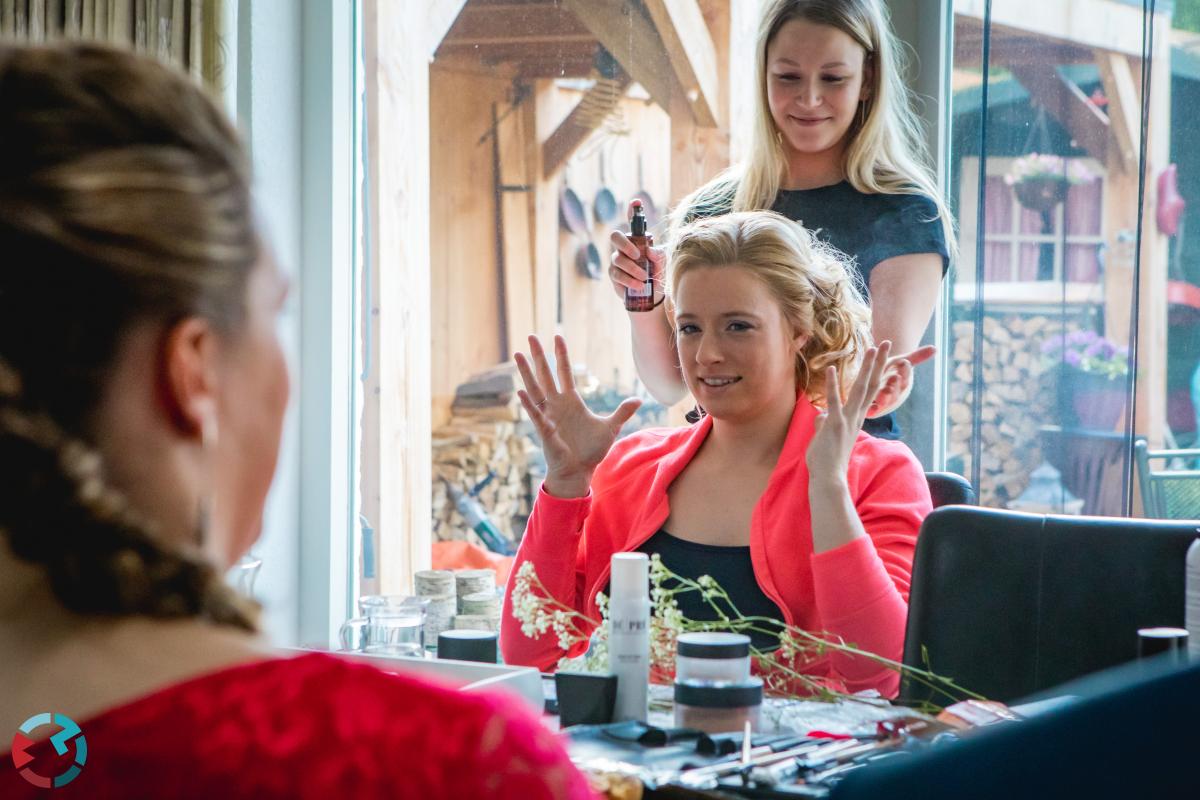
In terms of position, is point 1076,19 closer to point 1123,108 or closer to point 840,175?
point 1123,108

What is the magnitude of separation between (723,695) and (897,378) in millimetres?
800

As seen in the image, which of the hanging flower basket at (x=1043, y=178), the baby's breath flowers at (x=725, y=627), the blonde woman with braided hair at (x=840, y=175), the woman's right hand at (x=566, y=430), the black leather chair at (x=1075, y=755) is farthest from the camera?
the hanging flower basket at (x=1043, y=178)

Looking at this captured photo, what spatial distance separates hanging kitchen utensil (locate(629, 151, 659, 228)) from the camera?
297 centimetres

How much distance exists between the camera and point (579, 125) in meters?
3.04

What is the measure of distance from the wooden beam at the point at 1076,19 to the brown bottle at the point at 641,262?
94 centimetres

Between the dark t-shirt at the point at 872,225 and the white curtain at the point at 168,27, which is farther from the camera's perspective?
the white curtain at the point at 168,27

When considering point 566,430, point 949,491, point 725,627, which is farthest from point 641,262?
point 725,627

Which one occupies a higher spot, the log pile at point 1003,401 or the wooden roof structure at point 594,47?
the wooden roof structure at point 594,47

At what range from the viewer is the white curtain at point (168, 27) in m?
2.70

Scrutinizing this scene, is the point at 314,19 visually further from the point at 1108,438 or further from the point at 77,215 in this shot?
the point at 77,215

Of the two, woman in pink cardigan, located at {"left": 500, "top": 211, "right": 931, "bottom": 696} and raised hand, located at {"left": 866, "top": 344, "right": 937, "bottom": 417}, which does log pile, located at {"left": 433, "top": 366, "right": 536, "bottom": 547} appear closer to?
woman in pink cardigan, located at {"left": 500, "top": 211, "right": 931, "bottom": 696}

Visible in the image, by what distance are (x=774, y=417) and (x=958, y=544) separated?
0.42 meters

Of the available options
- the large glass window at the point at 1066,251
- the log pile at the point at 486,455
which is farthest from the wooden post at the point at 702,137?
the large glass window at the point at 1066,251

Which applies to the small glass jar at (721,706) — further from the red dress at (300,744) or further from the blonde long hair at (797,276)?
the blonde long hair at (797,276)
